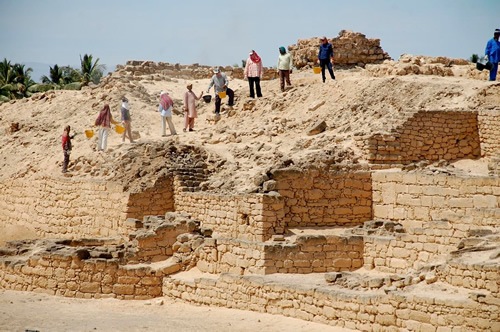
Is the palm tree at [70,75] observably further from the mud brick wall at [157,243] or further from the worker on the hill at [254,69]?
the mud brick wall at [157,243]

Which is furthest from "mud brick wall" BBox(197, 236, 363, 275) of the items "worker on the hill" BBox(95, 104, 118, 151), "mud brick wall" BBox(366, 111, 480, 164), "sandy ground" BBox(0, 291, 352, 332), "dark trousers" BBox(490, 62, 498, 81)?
"worker on the hill" BBox(95, 104, 118, 151)

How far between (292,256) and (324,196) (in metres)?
2.34

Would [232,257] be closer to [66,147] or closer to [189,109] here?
[66,147]

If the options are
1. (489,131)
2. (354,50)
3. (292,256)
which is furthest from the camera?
(354,50)

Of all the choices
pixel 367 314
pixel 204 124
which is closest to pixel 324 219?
pixel 367 314

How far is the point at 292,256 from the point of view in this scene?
19.3m

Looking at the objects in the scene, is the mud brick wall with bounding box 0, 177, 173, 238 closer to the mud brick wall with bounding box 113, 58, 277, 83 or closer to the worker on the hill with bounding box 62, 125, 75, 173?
the worker on the hill with bounding box 62, 125, 75, 173

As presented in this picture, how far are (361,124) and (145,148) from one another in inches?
195

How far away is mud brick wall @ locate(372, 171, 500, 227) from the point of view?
1895cm

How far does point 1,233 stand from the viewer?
26.9 meters

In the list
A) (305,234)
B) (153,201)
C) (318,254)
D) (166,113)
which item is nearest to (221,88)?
(166,113)

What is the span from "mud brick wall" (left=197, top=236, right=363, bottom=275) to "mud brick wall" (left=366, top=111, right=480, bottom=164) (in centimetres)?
318

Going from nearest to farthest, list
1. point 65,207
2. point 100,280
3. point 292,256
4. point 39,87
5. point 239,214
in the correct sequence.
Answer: point 292,256, point 100,280, point 239,214, point 65,207, point 39,87

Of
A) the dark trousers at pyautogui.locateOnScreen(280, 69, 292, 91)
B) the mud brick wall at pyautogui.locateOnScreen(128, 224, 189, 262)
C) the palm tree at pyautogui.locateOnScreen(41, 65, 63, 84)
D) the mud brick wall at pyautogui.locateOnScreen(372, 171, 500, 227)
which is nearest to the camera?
the mud brick wall at pyautogui.locateOnScreen(372, 171, 500, 227)
